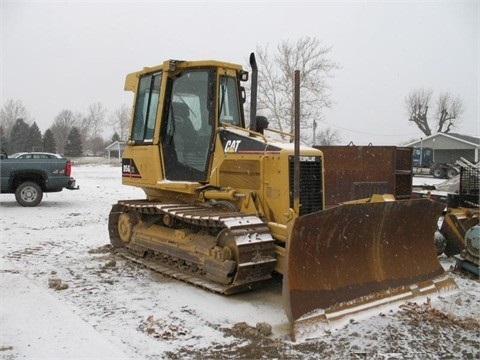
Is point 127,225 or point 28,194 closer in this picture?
point 127,225

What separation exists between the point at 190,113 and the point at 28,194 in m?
8.66

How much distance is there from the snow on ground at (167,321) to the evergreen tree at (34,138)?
6126 cm

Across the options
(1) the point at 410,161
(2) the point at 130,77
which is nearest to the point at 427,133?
(1) the point at 410,161

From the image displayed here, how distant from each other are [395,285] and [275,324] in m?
1.62

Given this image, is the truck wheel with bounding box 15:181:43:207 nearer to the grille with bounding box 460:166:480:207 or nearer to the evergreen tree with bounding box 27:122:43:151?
the grille with bounding box 460:166:480:207

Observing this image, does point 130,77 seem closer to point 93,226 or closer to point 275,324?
point 93,226

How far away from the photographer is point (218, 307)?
529 cm

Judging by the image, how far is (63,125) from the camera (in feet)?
299

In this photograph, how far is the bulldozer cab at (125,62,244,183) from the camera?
6.76 metres

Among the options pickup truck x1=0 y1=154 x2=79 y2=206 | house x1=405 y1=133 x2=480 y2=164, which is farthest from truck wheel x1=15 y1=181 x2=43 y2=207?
house x1=405 y1=133 x2=480 y2=164

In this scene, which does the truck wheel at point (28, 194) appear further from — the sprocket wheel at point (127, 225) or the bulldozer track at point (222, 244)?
the bulldozer track at point (222, 244)

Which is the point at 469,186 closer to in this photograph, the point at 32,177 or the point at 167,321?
the point at 167,321

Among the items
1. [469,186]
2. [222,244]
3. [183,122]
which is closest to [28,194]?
[183,122]

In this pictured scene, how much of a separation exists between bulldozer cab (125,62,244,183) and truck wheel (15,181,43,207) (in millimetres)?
7808
